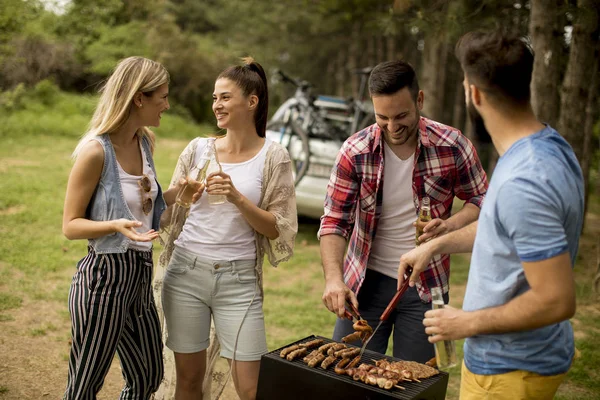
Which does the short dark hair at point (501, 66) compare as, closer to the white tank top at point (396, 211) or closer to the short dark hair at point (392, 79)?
the short dark hair at point (392, 79)

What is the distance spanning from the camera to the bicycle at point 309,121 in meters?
8.53

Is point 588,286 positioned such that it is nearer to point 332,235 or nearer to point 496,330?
point 332,235

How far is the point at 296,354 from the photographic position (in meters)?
3.03

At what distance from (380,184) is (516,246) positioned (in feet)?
4.68

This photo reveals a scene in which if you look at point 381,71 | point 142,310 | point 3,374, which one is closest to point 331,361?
point 142,310

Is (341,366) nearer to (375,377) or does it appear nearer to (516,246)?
(375,377)

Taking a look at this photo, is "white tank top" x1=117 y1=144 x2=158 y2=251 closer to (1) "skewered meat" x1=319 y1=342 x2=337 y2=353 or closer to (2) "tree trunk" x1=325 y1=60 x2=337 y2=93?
(1) "skewered meat" x1=319 y1=342 x2=337 y2=353

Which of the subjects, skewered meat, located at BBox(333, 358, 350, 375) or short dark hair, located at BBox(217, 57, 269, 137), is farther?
short dark hair, located at BBox(217, 57, 269, 137)

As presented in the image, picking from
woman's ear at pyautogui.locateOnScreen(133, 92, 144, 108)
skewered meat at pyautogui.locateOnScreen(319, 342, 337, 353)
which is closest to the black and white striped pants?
woman's ear at pyautogui.locateOnScreen(133, 92, 144, 108)

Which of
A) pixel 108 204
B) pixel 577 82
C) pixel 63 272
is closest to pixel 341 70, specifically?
pixel 577 82

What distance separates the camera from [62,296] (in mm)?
6492

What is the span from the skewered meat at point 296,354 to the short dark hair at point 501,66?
58.2 inches

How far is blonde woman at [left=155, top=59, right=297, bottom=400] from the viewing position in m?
3.49

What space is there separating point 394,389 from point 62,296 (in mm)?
4580
